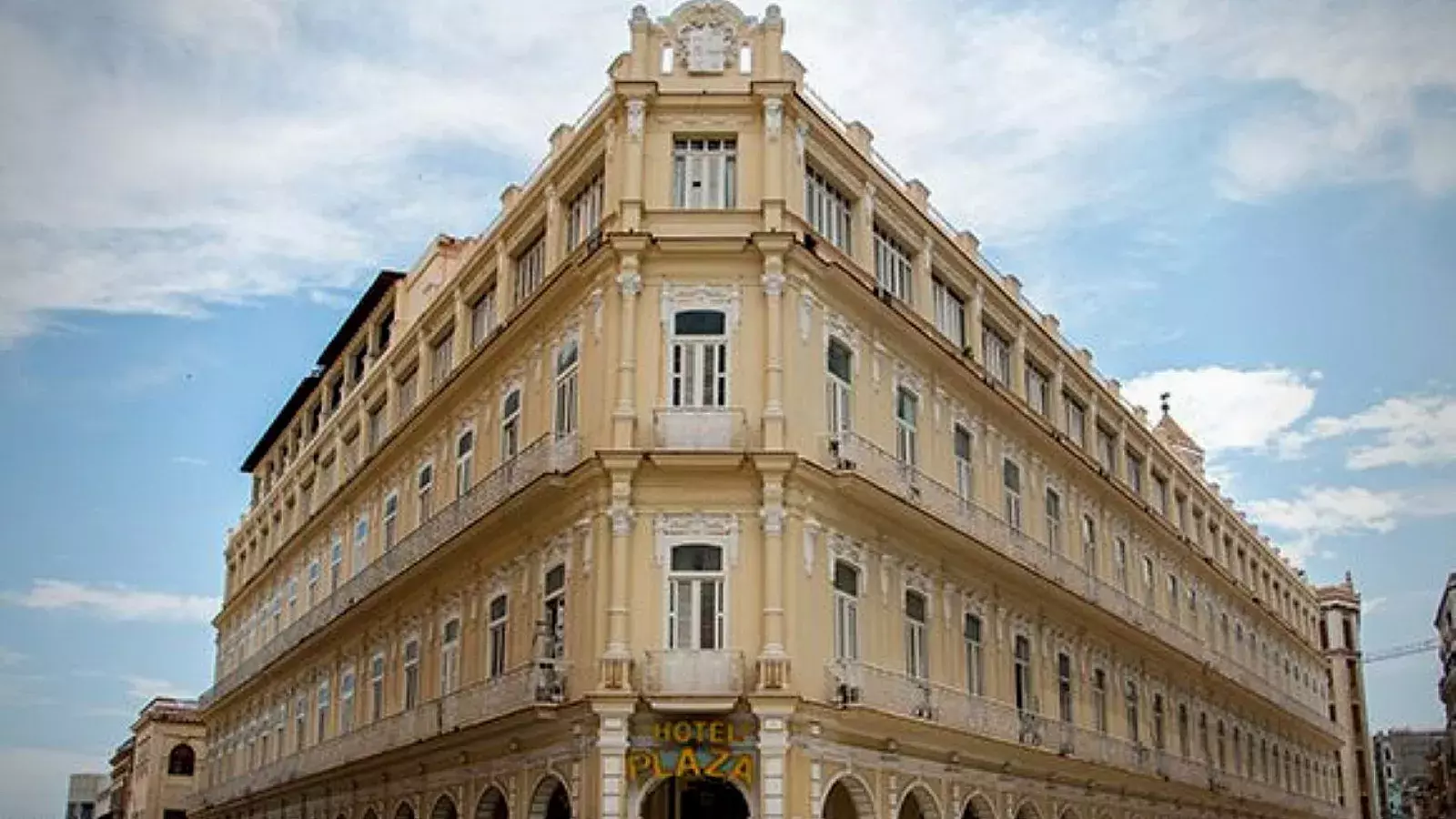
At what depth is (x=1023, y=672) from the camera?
3234 cm

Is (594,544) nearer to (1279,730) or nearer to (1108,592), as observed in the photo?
(1108,592)

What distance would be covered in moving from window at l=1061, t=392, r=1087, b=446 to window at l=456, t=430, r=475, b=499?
14783 millimetres

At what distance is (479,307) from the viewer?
32.7 metres

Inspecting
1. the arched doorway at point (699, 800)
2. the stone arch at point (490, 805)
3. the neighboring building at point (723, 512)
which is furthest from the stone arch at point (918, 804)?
the stone arch at point (490, 805)

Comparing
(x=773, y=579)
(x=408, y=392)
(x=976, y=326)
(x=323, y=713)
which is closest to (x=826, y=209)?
(x=976, y=326)

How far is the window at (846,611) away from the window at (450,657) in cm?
878

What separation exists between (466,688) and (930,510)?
→ 29.3ft

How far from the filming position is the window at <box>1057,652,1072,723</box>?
34.0 m

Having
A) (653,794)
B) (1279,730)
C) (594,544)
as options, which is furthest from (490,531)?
(1279,730)

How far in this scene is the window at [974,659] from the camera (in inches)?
1167

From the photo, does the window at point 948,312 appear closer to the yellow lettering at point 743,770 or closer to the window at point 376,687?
the yellow lettering at point 743,770

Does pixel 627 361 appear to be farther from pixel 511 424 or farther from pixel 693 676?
pixel 511 424

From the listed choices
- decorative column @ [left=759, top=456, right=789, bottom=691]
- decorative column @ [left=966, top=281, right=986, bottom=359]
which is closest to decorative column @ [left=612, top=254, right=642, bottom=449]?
decorative column @ [left=759, top=456, right=789, bottom=691]

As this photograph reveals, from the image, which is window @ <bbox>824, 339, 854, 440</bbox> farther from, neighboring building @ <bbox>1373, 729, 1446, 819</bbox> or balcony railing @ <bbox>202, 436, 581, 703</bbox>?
neighboring building @ <bbox>1373, 729, 1446, 819</bbox>
